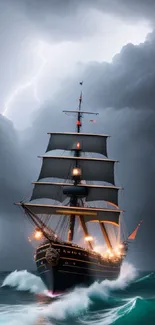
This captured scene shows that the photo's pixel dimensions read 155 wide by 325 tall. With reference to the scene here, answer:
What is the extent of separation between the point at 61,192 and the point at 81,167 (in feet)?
19.8

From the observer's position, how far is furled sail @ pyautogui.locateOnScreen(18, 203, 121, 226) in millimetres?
57531

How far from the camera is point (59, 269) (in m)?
42.5

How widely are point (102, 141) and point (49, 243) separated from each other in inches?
1118

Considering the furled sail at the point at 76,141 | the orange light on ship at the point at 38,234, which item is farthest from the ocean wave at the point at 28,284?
the furled sail at the point at 76,141

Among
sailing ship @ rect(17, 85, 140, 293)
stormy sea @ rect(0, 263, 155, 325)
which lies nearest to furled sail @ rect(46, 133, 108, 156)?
sailing ship @ rect(17, 85, 140, 293)

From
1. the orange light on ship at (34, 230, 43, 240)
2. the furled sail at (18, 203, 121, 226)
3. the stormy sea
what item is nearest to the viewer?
the stormy sea

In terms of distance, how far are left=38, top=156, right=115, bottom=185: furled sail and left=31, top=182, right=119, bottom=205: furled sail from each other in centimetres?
217

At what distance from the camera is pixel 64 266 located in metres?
42.8

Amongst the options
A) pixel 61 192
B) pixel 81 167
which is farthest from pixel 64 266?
pixel 81 167

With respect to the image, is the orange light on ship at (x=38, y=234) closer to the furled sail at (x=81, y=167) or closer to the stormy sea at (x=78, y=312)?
the stormy sea at (x=78, y=312)

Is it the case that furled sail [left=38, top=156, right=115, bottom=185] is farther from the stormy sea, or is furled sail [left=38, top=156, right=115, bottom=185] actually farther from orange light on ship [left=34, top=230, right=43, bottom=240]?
the stormy sea

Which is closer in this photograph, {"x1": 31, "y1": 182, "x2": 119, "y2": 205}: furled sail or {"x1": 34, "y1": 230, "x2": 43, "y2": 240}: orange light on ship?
{"x1": 34, "y1": 230, "x2": 43, "y2": 240}: orange light on ship

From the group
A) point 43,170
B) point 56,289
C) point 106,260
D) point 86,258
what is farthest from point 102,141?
point 56,289

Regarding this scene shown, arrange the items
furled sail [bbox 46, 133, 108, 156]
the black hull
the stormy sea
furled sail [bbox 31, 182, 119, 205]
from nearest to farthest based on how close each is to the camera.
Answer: the stormy sea
the black hull
furled sail [bbox 31, 182, 119, 205]
furled sail [bbox 46, 133, 108, 156]
